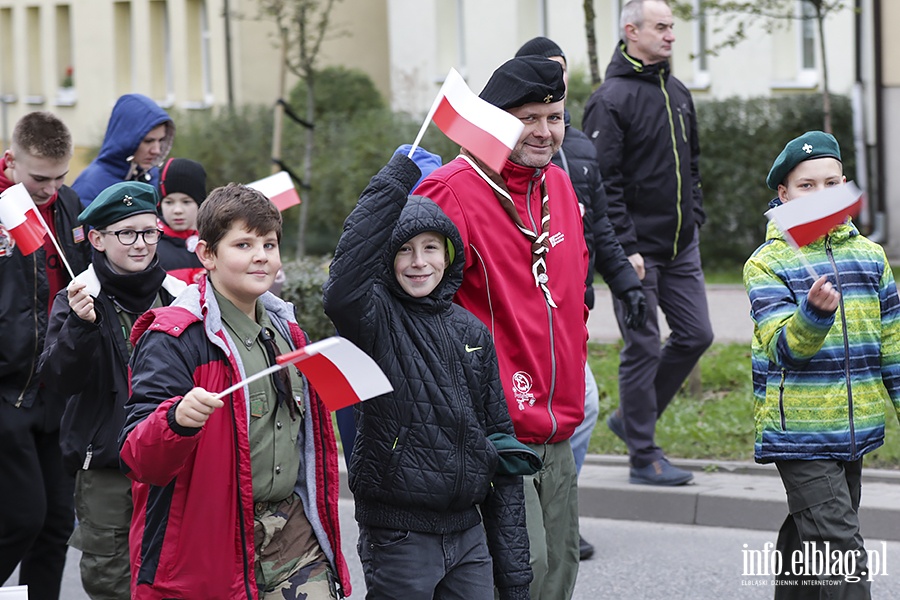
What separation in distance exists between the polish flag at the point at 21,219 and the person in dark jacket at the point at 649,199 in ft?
9.58

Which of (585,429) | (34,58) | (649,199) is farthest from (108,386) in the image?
(34,58)

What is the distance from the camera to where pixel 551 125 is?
441cm

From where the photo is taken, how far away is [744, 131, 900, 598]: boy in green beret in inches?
182

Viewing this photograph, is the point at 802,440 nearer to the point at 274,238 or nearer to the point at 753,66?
the point at 274,238

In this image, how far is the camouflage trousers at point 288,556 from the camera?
3844 mm

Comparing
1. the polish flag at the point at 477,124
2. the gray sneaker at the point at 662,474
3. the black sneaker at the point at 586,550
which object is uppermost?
the polish flag at the point at 477,124

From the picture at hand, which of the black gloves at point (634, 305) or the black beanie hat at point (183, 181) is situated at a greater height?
the black beanie hat at point (183, 181)

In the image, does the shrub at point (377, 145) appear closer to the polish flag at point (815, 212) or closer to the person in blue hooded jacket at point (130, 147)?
the person in blue hooded jacket at point (130, 147)

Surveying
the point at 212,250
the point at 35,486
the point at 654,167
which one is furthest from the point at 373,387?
the point at 654,167

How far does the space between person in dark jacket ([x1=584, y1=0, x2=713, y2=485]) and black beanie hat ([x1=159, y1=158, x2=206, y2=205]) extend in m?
2.01

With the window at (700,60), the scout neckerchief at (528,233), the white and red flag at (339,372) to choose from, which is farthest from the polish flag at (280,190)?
the window at (700,60)

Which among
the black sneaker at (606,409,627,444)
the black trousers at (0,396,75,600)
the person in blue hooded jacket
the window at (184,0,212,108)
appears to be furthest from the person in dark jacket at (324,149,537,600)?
the window at (184,0,212,108)

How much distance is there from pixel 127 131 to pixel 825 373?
3.50m

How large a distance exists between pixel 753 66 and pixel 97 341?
17.0 m
